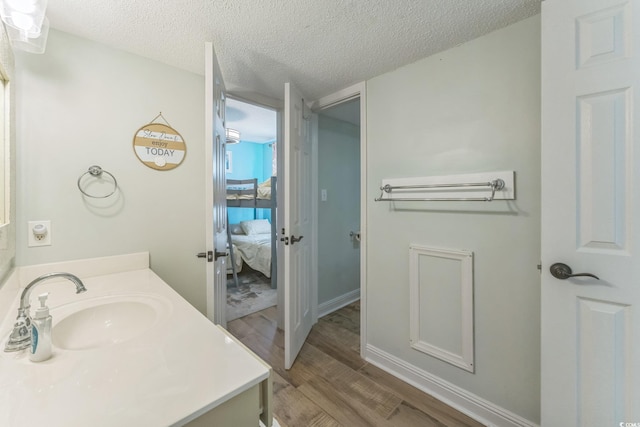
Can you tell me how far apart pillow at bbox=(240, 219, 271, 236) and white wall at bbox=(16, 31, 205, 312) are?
2.66 meters

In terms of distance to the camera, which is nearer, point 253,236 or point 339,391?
point 339,391

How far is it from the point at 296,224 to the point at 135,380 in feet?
4.77

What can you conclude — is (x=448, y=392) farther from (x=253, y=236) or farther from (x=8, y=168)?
(x=253, y=236)

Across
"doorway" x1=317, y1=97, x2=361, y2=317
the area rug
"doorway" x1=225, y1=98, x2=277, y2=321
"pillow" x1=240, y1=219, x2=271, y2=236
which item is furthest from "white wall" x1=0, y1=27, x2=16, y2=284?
"pillow" x1=240, y1=219, x2=271, y2=236

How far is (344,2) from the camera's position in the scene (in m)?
1.18

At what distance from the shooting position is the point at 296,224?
1998 mm

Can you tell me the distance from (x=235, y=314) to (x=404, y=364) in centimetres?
176

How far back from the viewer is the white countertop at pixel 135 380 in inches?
19.9

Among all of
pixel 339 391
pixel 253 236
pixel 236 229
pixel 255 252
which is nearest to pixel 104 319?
pixel 339 391

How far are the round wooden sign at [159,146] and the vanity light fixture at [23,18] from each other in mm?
611

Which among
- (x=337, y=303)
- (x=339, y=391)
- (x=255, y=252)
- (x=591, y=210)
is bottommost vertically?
(x=339, y=391)

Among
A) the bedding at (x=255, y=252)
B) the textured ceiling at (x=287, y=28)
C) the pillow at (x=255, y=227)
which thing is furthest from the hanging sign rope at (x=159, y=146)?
the pillow at (x=255, y=227)

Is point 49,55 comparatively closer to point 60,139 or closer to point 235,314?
point 60,139

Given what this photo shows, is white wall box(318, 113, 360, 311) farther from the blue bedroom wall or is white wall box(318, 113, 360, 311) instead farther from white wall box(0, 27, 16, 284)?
the blue bedroom wall
